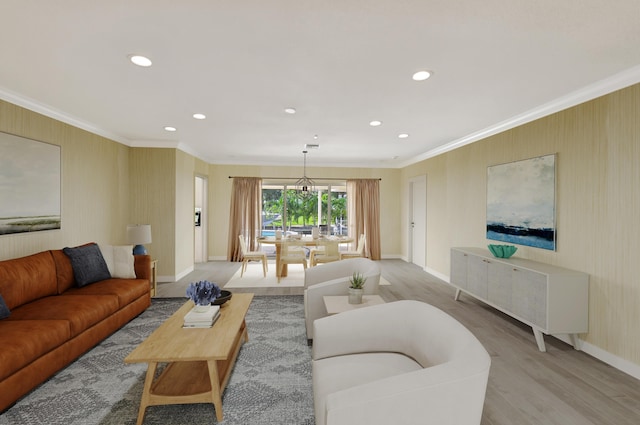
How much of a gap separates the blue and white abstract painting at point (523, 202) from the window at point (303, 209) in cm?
414

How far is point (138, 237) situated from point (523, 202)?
524 centimetres

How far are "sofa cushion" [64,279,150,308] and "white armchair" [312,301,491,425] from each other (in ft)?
8.25

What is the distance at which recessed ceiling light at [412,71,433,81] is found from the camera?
261 centimetres

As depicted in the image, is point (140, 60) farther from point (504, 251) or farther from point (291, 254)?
point (504, 251)

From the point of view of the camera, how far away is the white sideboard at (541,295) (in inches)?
113

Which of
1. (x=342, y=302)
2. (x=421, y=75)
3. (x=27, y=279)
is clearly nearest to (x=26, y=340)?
(x=27, y=279)

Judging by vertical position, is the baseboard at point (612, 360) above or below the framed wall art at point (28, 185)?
below

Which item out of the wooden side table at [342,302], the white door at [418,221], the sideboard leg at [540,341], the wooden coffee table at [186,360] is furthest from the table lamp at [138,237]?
the white door at [418,221]

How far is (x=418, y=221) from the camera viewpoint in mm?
7172

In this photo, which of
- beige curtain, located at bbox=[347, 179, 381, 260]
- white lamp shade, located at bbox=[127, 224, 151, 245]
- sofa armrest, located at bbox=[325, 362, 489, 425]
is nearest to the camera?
sofa armrest, located at bbox=[325, 362, 489, 425]

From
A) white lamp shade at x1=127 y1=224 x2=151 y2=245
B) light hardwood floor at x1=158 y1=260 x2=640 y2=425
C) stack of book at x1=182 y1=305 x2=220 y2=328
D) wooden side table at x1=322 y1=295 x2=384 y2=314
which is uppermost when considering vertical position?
white lamp shade at x1=127 y1=224 x2=151 y2=245

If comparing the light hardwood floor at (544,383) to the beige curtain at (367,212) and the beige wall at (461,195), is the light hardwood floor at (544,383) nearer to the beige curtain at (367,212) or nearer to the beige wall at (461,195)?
the beige wall at (461,195)

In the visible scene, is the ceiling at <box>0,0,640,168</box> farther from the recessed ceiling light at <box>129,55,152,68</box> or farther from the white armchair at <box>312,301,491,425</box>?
the white armchair at <box>312,301,491,425</box>

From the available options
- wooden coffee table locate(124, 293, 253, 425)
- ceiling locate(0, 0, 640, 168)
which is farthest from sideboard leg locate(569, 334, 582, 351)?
wooden coffee table locate(124, 293, 253, 425)
